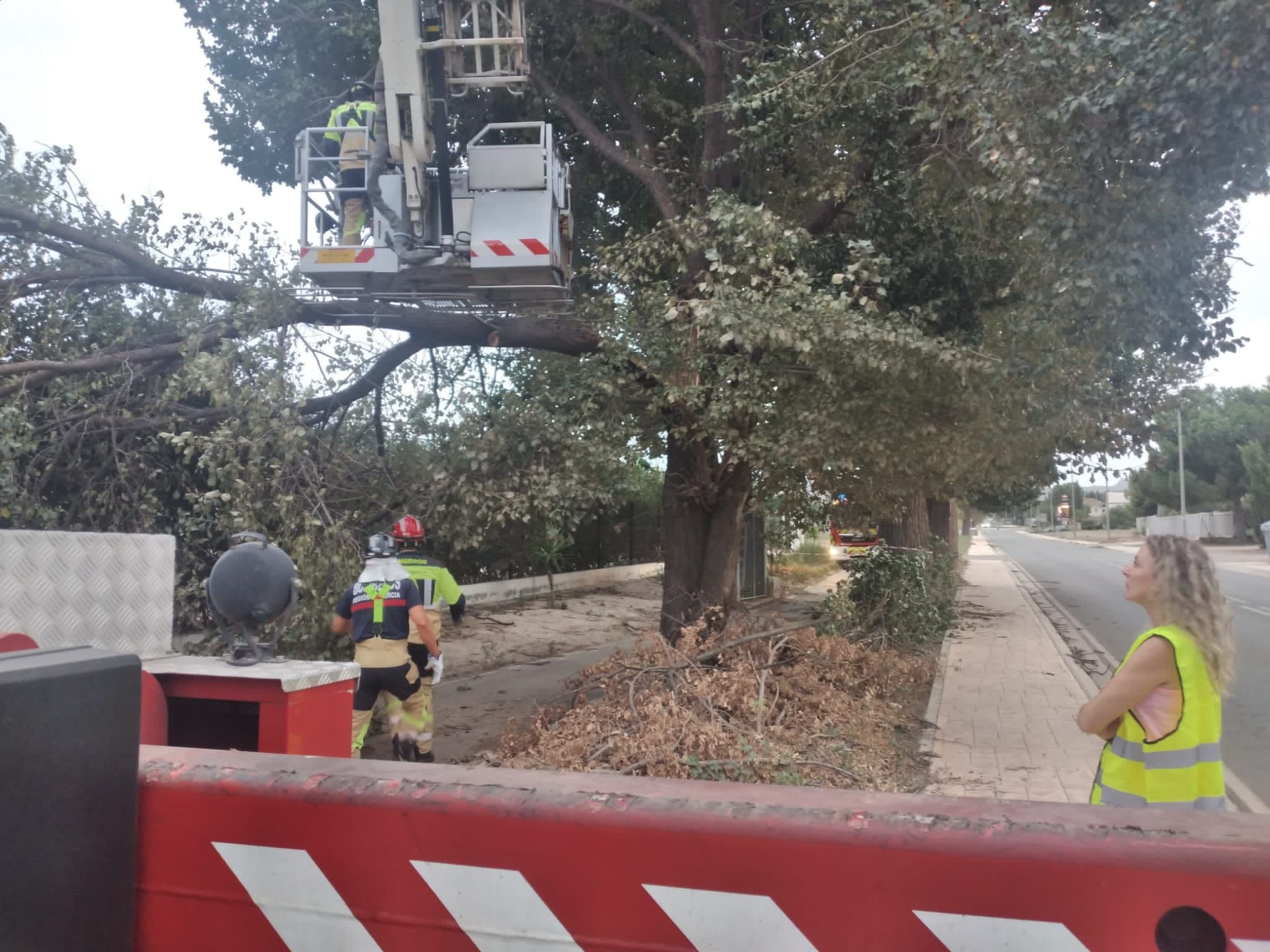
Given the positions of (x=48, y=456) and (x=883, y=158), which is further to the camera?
(x=883, y=158)

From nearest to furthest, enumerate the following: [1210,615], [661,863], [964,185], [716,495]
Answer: [661,863] < [1210,615] < [964,185] < [716,495]

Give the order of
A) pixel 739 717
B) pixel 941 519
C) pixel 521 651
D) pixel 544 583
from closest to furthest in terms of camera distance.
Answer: pixel 739 717 < pixel 521 651 < pixel 544 583 < pixel 941 519

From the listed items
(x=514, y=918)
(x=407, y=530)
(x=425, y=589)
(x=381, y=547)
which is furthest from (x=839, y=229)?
(x=514, y=918)

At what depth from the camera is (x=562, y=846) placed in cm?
178

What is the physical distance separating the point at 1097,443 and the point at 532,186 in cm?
601

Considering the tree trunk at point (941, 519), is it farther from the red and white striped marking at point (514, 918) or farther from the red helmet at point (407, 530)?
the red and white striped marking at point (514, 918)

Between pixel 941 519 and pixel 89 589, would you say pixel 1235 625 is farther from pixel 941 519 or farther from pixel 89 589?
pixel 89 589

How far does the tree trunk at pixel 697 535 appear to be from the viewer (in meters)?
9.73

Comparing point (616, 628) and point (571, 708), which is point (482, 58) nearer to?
point (571, 708)

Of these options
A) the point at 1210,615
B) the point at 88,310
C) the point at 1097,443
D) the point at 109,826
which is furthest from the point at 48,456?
the point at 1097,443

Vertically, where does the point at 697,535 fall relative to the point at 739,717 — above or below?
above

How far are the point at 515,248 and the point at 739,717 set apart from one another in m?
3.84

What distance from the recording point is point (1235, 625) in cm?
1599

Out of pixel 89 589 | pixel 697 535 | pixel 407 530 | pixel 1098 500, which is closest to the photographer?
pixel 89 589
